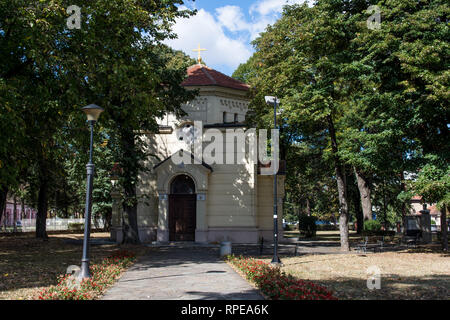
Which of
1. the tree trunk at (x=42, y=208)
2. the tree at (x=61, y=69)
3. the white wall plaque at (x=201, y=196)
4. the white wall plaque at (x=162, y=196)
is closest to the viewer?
the tree at (x=61, y=69)

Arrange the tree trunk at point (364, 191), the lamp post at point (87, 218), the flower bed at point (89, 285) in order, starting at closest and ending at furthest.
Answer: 1. the flower bed at point (89, 285)
2. the lamp post at point (87, 218)
3. the tree trunk at point (364, 191)

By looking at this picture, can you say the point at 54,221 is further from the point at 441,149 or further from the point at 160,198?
the point at 441,149

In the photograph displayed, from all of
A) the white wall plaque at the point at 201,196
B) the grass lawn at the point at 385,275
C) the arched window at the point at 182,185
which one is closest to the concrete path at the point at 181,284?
the grass lawn at the point at 385,275

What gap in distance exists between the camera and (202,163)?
969 inches

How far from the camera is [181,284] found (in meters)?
10.0

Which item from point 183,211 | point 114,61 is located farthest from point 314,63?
point 183,211

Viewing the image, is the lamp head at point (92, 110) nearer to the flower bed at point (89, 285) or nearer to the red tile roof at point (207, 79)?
the flower bed at point (89, 285)

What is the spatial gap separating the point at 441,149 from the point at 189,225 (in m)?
15.1

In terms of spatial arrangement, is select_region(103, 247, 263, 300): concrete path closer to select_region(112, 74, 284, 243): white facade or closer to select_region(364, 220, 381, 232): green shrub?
select_region(112, 74, 284, 243): white facade

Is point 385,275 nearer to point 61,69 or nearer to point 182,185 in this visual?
point 61,69

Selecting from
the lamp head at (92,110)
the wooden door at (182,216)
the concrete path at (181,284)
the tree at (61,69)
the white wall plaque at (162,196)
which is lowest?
the concrete path at (181,284)

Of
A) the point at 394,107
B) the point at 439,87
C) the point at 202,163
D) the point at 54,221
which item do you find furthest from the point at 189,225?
the point at 54,221

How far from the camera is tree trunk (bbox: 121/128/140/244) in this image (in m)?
20.7

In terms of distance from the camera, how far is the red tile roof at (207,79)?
27375 millimetres
